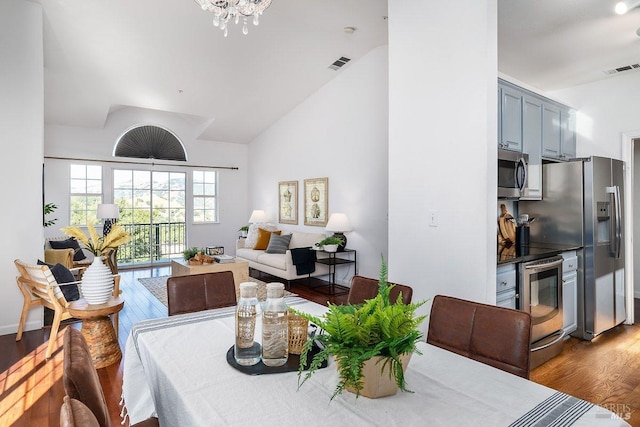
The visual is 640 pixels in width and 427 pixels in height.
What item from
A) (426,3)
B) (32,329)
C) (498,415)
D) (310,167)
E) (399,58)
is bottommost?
(32,329)

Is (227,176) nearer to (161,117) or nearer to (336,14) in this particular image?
(161,117)

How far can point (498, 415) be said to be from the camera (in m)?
0.96

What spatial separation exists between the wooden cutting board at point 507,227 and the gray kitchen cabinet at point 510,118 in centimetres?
70

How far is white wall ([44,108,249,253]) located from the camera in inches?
266

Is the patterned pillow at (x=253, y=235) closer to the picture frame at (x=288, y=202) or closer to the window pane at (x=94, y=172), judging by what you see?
the picture frame at (x=288, y=202)

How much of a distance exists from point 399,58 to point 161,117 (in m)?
6.25

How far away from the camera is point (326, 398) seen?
1.03m

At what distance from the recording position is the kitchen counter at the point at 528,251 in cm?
279

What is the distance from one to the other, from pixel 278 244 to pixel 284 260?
671mm

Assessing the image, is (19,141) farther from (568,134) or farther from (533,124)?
(568,134)

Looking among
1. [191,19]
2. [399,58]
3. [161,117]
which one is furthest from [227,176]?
[399,58]

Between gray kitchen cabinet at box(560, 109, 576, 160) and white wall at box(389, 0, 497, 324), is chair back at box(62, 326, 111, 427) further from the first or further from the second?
gray kitchen cabinet at box(560, 109, 576, 160)

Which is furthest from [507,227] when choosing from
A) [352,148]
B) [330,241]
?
[352,148]

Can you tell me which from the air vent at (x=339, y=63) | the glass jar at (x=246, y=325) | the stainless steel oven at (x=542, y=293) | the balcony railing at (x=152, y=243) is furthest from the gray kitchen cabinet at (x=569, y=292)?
the balcony railing at (x=152, y=243)
